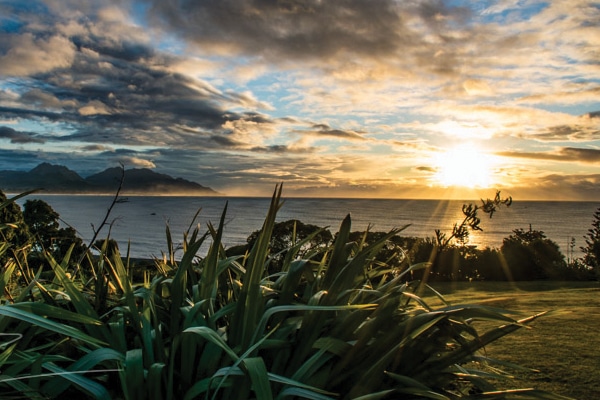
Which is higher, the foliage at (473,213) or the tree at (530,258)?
the foliage at (473,213)

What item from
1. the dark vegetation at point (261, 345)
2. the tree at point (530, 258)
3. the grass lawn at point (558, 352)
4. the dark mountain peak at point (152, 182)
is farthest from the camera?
the dark mountain peak at point (152, 182)

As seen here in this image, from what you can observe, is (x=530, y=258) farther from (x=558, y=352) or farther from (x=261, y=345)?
(x=261, y=345)

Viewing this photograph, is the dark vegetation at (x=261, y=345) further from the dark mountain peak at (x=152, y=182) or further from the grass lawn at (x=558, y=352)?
the dark mountain peak at (x=152, y=182)

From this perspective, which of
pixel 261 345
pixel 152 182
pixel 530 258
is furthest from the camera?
→ pixel 152 182

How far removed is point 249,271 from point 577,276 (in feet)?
64.3

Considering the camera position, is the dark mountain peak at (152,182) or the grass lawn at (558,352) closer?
the grass lawn at (558,352)

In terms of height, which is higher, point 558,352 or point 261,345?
point 261,345

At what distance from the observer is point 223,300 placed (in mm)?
2223

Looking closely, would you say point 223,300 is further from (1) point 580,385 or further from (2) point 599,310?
(2) point 599,310

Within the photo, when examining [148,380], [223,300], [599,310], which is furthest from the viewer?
[599,310]

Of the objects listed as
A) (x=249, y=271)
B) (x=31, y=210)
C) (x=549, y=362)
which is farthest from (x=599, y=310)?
(x=31, y=210)

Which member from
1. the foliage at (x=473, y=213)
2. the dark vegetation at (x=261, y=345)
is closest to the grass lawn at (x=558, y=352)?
the dark vegetation at (x=261, y=345)

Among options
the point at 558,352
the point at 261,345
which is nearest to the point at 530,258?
the point at 558,352

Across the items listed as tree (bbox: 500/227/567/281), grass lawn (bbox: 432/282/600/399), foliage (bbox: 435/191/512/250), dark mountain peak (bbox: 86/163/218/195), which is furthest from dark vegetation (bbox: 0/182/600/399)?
dark mountain peak (bbox: 86/163/218/195)
